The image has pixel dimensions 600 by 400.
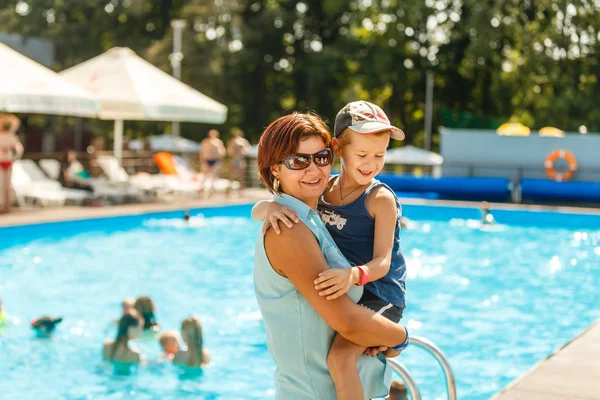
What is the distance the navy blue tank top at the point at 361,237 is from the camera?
2.29 meters

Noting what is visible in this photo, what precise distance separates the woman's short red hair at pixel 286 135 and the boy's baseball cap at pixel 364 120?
0.13 metres

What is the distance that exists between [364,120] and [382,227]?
0.97 feet

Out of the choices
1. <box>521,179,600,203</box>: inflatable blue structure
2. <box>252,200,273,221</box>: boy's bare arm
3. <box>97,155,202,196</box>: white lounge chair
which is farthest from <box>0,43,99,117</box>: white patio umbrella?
<box>252,200,273,221</box>: boy's bare arm

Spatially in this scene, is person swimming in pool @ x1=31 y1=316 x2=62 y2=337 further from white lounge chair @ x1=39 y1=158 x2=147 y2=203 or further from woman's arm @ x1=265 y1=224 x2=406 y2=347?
white lounge chair @ x1=39 y1=158 x2=147 y2=203

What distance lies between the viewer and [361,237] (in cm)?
231

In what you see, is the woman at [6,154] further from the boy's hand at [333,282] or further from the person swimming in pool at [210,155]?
the boy's hand at [333,282]

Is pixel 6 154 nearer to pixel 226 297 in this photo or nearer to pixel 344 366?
pixel 226 297

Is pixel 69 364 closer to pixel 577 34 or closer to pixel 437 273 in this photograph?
pixel 437 273

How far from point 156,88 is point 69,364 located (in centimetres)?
1237

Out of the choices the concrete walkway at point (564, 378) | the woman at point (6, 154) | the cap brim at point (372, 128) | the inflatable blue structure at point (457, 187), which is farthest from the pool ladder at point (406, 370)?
the inflatable blue structure at point (457, 187)

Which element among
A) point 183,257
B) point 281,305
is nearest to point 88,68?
point 183,257

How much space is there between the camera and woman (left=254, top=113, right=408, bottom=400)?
2.02 metres

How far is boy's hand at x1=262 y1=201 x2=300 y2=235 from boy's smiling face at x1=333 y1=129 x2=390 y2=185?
0.95ft

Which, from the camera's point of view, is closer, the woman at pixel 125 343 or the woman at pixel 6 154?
the woman at pixel 125 343
